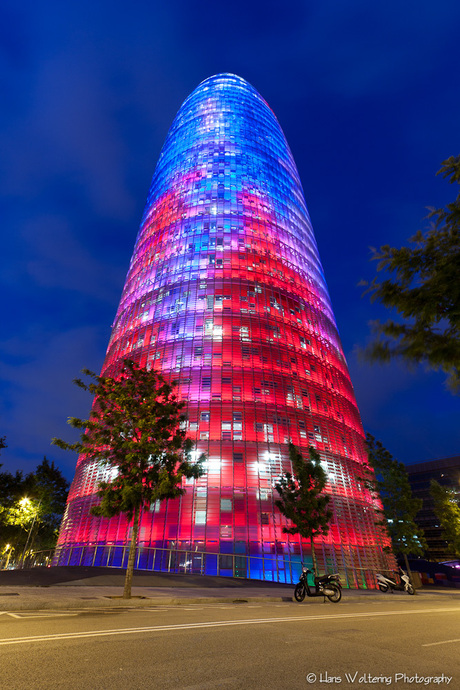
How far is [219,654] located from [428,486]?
109 meters

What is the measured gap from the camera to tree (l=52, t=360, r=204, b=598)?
16156 mm

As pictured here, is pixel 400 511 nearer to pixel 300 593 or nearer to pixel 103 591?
pixel 300 593

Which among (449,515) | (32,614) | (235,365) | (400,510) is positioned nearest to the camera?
(32,614)

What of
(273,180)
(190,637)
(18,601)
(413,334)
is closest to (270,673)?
(190,637)

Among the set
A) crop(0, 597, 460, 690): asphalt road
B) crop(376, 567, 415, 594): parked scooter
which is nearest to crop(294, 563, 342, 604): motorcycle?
crop(376, 567, 415, 594): parked scooter

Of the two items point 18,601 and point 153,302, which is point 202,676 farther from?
point 153,302

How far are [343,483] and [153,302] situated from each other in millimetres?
34558

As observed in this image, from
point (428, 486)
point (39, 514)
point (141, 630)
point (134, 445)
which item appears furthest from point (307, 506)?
point (428, 486)

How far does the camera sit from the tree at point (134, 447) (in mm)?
16156

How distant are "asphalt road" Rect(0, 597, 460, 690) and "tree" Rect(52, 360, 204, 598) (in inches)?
296

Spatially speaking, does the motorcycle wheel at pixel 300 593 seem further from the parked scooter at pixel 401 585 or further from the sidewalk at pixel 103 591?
the parked scooter at pixel 401 585

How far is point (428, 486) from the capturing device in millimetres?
95562

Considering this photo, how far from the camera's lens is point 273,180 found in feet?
227

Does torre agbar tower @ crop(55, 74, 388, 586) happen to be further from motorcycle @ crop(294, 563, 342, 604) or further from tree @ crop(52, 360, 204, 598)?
tree @ crop(52, 360, 204, 598)
